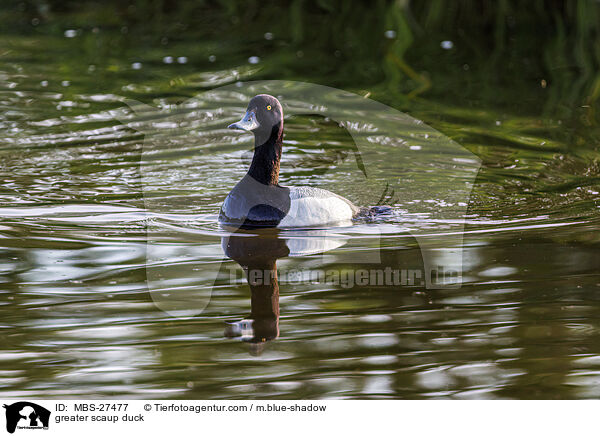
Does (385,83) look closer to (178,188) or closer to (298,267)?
(178,188)

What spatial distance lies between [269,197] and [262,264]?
1054 millimetres

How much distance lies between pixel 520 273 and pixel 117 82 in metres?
6.66

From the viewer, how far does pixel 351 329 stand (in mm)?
4555

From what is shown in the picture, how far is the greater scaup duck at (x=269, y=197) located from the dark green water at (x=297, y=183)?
0.81ft

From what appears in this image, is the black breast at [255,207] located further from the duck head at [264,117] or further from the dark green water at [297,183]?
the duck head at [264,117]

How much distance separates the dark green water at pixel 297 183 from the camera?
4148mm

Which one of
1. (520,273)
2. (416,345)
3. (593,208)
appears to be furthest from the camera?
(593,208)

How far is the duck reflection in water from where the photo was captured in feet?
15.0

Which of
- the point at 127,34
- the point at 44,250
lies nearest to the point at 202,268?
the point at 44,250

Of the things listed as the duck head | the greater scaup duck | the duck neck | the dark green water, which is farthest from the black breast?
the duck head
